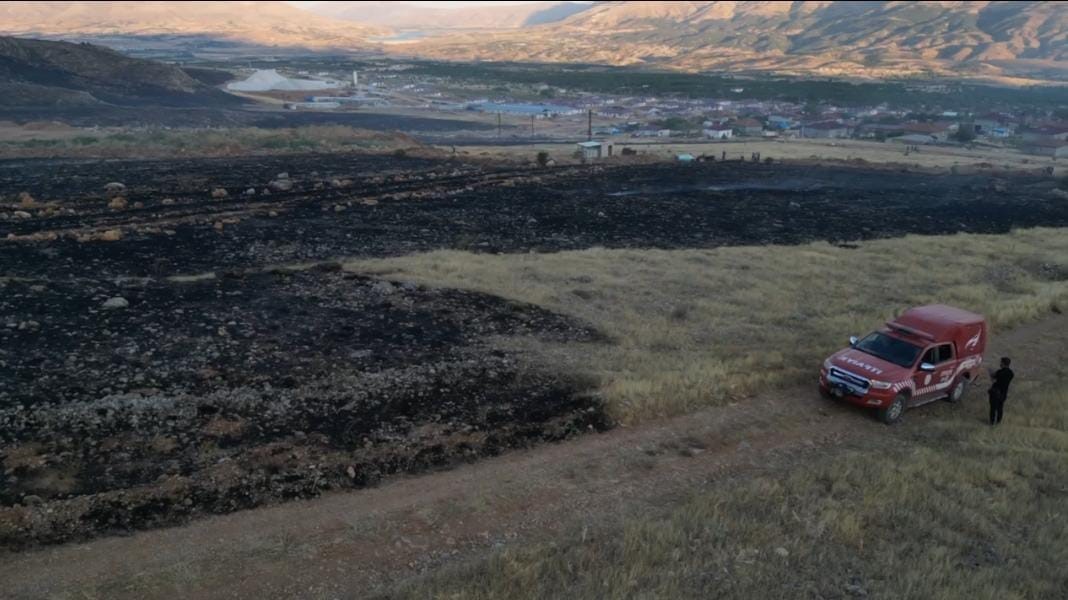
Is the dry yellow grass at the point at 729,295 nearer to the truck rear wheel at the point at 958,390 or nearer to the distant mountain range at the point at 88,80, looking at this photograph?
the truck rear wheel at the point at 958,390

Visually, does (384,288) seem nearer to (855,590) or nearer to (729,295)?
(729,295)

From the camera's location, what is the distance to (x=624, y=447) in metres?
13.0

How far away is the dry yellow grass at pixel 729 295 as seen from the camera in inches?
640

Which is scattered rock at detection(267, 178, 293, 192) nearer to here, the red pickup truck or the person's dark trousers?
the red pickup truck

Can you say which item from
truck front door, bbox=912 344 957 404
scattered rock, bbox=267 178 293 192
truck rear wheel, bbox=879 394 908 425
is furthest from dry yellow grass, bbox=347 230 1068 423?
scattered rock, bbox=267 178 293 192

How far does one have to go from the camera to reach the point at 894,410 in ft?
48.5

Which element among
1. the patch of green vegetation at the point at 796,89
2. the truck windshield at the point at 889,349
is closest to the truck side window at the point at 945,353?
the truck windshield at the point at 889,349

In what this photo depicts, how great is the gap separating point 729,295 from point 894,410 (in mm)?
8864

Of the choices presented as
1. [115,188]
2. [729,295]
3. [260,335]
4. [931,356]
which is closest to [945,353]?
[931,356]

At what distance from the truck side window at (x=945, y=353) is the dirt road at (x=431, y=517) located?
2.18 m

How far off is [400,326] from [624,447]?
25.1ft

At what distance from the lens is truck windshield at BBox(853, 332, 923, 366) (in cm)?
1527

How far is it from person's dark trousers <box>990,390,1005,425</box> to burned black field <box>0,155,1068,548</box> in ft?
25.8

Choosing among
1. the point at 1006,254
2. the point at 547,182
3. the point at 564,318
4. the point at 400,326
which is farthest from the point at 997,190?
the point at 400,326
